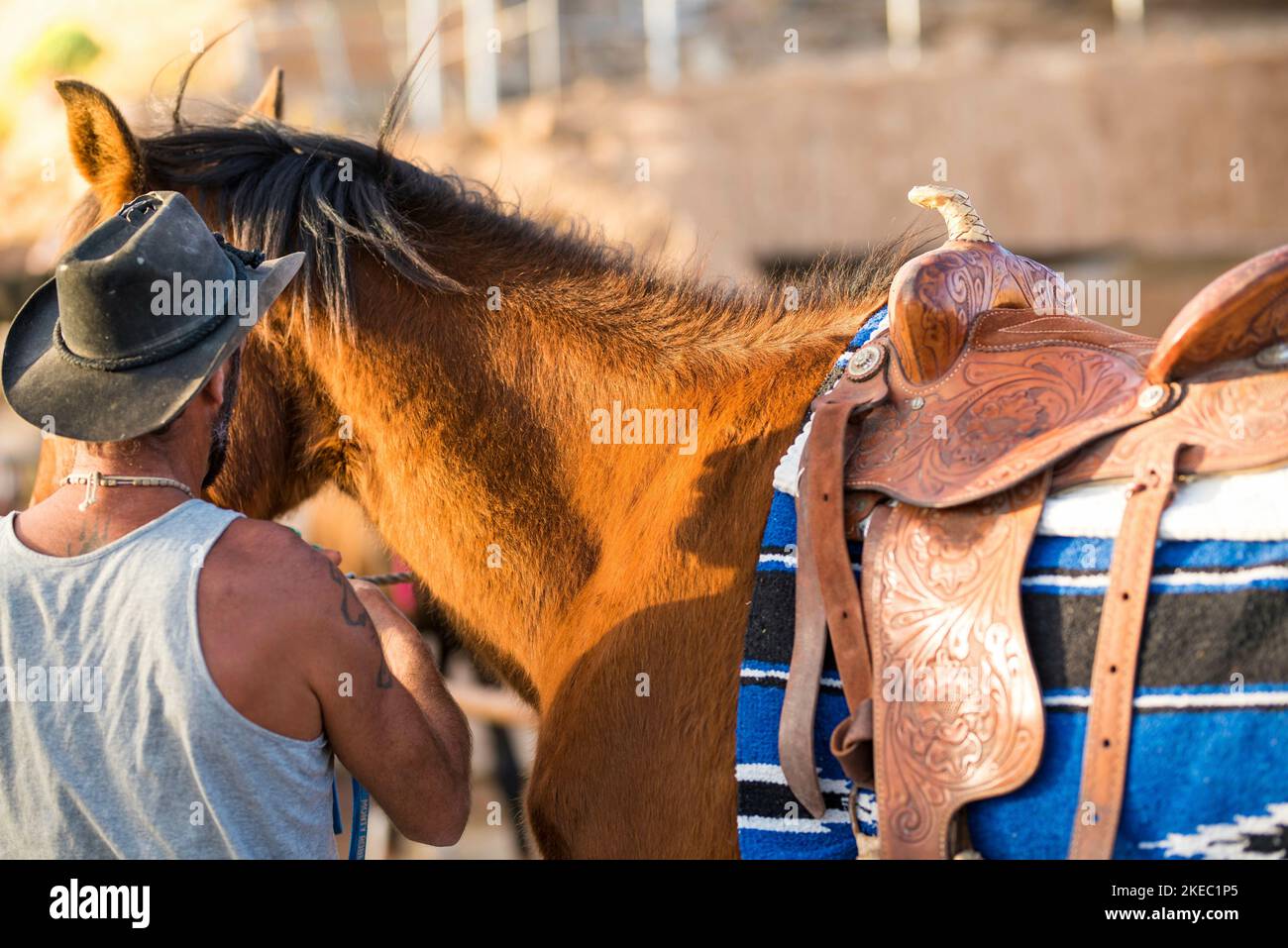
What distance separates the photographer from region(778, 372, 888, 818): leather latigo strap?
163cm

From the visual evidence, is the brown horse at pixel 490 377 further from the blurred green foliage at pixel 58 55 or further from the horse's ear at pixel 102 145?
the blurred green foliage at pixel 58 55

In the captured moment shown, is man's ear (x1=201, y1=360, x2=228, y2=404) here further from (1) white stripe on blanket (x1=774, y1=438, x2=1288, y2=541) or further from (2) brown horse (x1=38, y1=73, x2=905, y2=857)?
(1) white stripe on blanket (x1=774, y1=438, x2=1288, y2=541)

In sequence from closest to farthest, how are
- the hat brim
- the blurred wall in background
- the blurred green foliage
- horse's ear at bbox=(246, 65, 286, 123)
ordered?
the hat brim
horse's ear at bbox=(246, 65, 286, 123)
the blurred wall in background
the blurred green foliage

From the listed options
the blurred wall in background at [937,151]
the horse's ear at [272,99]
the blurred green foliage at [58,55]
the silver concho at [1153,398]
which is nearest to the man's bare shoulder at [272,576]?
the silver concho at [1153,398]

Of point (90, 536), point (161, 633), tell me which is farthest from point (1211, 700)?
point (90, 536)

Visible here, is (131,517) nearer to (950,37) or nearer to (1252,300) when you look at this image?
(1252,300)

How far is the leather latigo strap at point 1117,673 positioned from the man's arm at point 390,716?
35.2 inches

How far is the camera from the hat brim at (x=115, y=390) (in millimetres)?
1543

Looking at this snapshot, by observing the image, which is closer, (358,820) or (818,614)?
(818,614)

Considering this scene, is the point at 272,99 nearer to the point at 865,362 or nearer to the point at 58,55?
the point at 865,362

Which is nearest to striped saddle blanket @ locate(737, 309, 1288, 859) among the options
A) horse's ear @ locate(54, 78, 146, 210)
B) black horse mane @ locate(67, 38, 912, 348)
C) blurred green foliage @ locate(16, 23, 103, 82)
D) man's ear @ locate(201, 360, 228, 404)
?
black horse mane @ locate(67, 38, 912, 348)

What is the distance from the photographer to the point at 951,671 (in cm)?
156

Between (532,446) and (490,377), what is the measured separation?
0.16m

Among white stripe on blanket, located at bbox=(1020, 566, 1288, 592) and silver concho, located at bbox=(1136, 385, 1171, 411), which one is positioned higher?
silver concho, located at bbox=(1136, 385, 1171, 411)
